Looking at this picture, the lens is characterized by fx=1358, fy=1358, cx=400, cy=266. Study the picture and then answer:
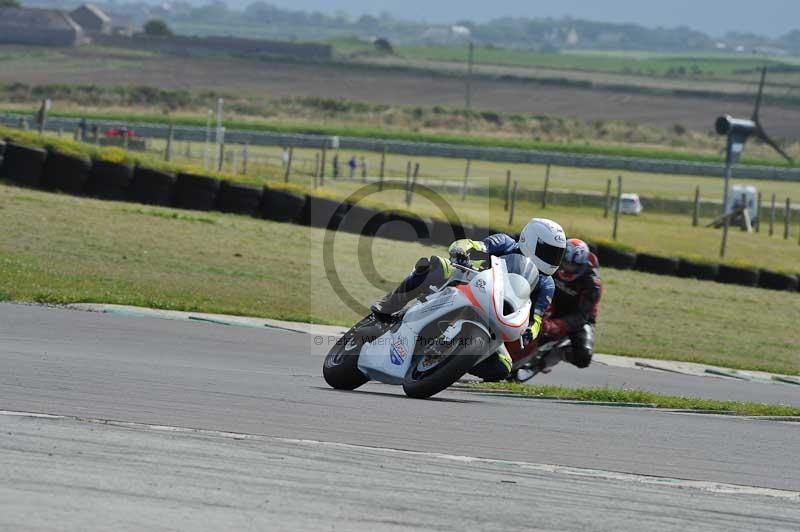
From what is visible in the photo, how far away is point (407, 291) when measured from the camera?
33.6 feet

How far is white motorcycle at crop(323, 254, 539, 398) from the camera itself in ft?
32.5

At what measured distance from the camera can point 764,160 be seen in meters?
83.2

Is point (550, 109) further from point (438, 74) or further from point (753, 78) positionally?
point (753, 78)

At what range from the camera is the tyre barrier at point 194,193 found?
25.5 meters

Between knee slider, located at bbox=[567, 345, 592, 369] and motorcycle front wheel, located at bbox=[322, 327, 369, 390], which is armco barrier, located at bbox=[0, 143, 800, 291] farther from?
motorcycle front wheel, located at bbox=[322, 327, 369, 390]

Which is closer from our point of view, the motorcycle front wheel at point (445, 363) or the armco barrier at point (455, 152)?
the motorcycle front wheel at point (445, 363)

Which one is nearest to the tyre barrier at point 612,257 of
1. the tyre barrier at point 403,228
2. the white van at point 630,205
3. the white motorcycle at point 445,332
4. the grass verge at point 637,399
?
the tyre barrier at point 403,228

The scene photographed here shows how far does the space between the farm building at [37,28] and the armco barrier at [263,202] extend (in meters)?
98.8

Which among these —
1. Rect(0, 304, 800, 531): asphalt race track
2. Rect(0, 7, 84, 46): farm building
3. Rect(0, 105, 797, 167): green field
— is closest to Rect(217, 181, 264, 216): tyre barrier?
Rect(0, 304, 800, 531): asphalt race track

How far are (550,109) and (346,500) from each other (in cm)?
10278

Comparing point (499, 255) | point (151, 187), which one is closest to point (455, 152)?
point (151, 187)

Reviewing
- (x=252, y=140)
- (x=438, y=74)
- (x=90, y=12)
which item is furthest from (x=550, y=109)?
(x=90, y=12)

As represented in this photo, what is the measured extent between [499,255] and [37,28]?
117566 millimetres

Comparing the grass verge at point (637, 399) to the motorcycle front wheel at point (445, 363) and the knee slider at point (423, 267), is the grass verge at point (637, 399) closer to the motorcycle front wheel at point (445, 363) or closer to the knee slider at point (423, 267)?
the motorcycle front wheel at point (445, 363)
